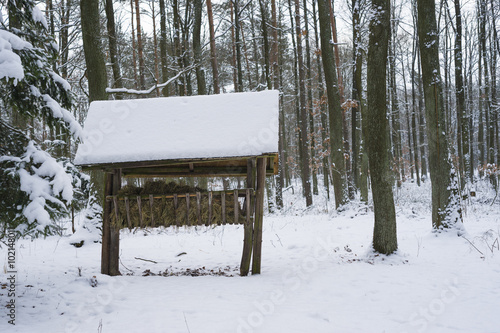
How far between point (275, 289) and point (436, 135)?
551cm

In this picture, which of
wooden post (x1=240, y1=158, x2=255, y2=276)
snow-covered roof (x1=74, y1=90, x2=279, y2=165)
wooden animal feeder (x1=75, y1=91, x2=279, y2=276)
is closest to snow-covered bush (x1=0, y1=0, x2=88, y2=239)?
snow-covered roof (x1=74, y1=90, x2=279, y2=165)

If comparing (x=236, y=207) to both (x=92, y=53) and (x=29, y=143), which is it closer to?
(x=29, y=143)

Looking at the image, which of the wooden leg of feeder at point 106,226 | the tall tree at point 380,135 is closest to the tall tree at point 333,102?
the tall tree at point 380,135

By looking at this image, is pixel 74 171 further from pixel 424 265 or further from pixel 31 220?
pixel 424 265

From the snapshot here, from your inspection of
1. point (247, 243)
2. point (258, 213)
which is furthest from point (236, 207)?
point (247, 243)

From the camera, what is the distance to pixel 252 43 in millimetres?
18562

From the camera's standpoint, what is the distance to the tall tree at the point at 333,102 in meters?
11.4

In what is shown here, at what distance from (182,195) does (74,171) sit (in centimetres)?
397

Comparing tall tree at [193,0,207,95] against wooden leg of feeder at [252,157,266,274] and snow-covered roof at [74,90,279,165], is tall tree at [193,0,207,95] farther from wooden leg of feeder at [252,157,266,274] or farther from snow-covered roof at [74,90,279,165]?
wooden leg of feeder at [252,157,266,274]

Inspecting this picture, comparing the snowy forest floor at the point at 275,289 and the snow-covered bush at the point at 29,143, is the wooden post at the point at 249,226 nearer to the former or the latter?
the snowy forest floor at the point at 275,289

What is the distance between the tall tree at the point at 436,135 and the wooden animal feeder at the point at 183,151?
4271mm

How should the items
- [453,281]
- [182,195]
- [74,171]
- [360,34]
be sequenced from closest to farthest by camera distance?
[453,281], [182,195], [74,171], [360,34]

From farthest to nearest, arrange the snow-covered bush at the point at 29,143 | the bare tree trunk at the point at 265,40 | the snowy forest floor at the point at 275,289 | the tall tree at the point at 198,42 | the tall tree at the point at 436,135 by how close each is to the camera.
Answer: the bare tree trunk at the point at 265,40
the tall tree at the point at 198,42
the tall tree at the point at 436,135
the snowy forest floor at the point at 275,289
the snow-covered bush at the point at 29,143

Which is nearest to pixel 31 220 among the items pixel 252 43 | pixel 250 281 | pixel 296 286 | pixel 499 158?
pixel 250 281
